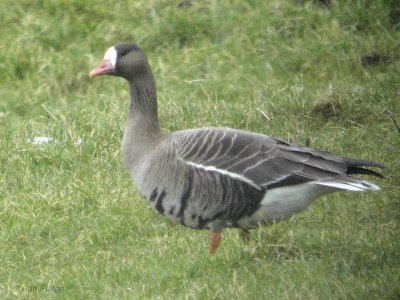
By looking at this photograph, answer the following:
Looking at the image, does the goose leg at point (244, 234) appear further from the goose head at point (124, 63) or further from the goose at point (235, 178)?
the goose head at point (124, 63)

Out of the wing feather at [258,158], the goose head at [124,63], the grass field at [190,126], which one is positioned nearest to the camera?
the grass field at [190,126]

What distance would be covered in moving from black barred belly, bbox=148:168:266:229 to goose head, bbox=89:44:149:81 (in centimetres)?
101

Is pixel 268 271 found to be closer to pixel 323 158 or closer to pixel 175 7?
pixel 323 158

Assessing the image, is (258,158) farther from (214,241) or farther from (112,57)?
(112,57)

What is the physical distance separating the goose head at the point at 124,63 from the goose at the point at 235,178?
707 mm

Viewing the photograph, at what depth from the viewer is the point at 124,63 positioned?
7.46m

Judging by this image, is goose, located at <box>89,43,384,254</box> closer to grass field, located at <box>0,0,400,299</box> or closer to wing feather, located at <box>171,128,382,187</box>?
wing feather, located at <box>171,128,382,187</box>

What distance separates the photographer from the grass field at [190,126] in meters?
6.44

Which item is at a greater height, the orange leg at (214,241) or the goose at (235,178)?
the goose at (235,178)

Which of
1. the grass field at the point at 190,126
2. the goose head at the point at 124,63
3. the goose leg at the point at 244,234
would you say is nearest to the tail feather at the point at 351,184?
the grass field at the point at 190,126

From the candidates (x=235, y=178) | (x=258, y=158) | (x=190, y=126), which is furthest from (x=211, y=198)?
(x=190, y=126)

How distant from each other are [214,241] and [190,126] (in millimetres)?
2244

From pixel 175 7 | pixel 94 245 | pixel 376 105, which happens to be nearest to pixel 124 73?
pixel 94 245

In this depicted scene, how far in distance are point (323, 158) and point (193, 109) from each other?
8.10 feet
